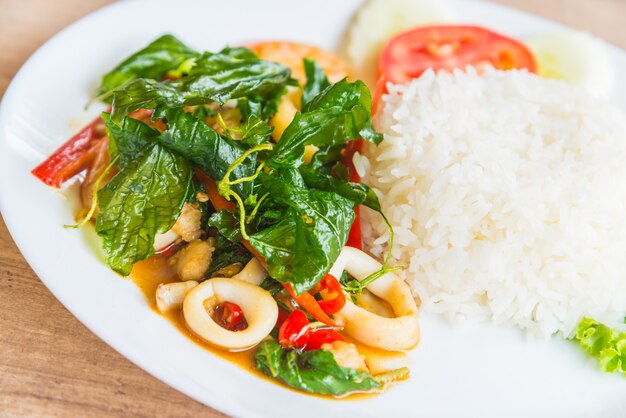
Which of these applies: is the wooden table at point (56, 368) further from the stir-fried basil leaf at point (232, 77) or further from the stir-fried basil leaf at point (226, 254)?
the stir-fried basil leaf at point (232, 77)

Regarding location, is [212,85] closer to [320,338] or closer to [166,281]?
[166,281]

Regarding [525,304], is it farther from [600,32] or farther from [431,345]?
[600,32]

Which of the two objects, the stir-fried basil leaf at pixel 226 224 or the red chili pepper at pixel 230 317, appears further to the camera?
the stir-fried basil leaf at pixel 226 224

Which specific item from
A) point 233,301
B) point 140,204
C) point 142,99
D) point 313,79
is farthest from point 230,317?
point 313,79

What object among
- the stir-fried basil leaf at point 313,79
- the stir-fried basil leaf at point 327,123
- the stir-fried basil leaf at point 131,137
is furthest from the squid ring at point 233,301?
the stir-fried basil leaf at point 313,79

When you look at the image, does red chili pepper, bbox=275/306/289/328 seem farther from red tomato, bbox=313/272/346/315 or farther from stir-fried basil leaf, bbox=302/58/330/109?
stir-fried basil leaf, bbox=302/58/330/109

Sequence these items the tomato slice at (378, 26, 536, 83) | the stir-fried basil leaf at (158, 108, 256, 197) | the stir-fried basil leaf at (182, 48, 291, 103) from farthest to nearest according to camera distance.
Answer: the tomato slice at (378, 26, 536, 83) < the stir-fried basil leaf at (182, 48, 291, 103) < the stir-fried basil leaf at (158, 108, 256, 197)

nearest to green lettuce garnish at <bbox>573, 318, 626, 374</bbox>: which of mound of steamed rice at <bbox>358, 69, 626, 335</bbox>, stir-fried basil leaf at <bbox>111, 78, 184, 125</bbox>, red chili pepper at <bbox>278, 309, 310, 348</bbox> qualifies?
mound of steamed rice at <bbox>358, 69, 626, 335</bbox>
